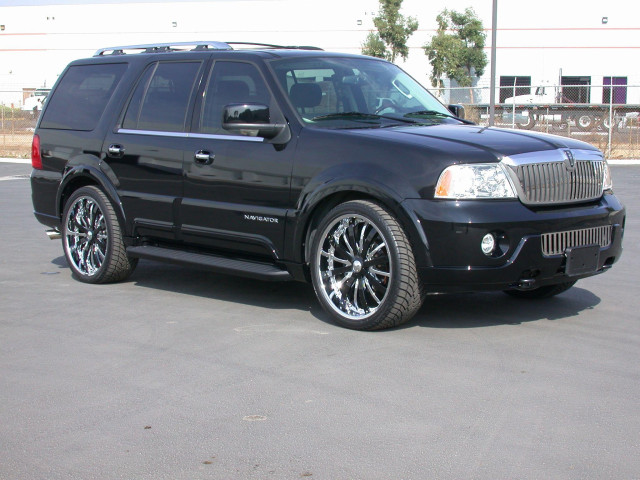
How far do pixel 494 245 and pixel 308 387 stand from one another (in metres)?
1.55

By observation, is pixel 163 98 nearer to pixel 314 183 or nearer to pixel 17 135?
pixel 314 183

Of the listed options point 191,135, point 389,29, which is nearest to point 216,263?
point 191,135

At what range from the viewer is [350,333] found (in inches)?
244

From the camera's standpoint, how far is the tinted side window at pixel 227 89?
6975mm

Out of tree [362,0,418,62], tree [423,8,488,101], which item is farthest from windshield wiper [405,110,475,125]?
tree [362,0,418,62]

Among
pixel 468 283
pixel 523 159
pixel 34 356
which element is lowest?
pixel 34 356

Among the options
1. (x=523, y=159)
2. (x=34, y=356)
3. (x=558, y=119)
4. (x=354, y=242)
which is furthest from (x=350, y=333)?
(x=558, y=119)

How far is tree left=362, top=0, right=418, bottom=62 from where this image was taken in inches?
2217

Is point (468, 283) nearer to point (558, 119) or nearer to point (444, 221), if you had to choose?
point (444, 221)

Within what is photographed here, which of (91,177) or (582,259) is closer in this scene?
(582,259)

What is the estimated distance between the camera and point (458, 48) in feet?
181

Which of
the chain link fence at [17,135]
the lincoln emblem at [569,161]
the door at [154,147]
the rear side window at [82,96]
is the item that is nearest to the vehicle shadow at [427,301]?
the door at [154,147]

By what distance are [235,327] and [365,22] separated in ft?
179

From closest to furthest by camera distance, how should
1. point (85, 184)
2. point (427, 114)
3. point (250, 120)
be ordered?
point (250, 120), point (427, 114), point (85, 184)
